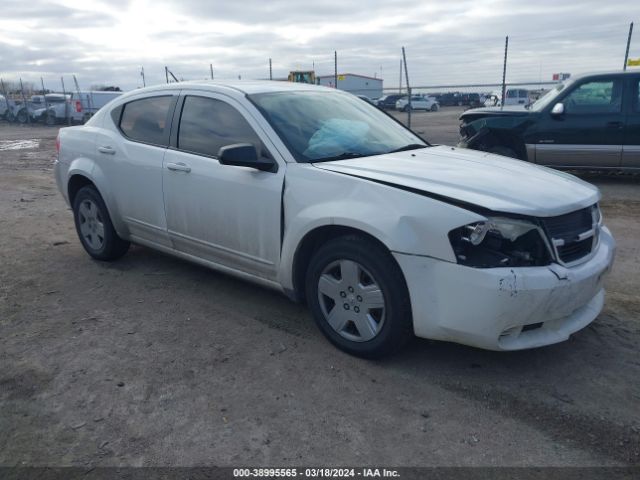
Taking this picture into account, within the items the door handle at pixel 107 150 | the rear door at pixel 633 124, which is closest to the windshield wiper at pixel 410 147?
the door handle at pixel 107 150

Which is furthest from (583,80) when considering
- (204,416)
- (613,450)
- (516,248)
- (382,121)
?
(204,416)

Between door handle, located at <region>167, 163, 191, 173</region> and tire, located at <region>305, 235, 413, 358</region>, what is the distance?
1.35 m

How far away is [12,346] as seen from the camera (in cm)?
378

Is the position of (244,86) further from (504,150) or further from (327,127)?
(504,150)

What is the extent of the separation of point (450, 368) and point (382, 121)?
2204mm

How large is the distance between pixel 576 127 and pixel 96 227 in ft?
23.8

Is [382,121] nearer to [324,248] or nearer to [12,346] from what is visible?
[324,248]

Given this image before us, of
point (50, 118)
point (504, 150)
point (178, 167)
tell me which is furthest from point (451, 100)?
point (178, 167)

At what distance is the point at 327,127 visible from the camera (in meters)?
4.09

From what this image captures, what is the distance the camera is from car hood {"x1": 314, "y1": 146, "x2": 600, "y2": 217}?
3.06 metres

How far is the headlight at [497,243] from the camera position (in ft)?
9.69

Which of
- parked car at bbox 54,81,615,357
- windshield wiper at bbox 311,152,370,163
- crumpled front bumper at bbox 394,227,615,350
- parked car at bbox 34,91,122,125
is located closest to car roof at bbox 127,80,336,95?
parked car at bbox 54,81,615,357

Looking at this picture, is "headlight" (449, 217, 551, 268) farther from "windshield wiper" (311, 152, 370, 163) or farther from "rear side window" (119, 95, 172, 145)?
"rear side window" (119, 95, 172, 145)

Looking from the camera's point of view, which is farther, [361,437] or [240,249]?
[240,249]
